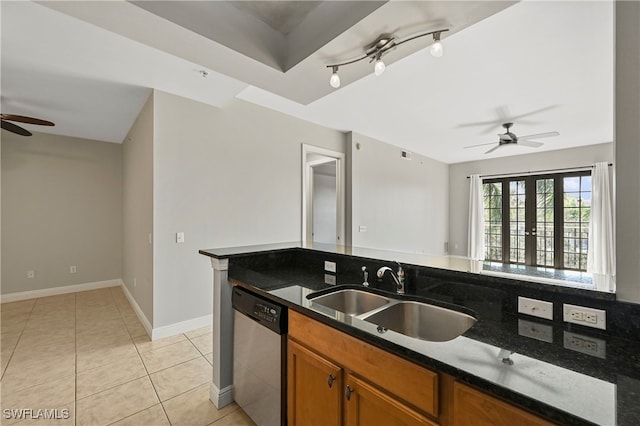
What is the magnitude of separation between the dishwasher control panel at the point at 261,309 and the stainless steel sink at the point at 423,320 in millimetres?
477

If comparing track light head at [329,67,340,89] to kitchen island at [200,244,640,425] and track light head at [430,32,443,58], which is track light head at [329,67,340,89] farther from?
kitchen island at [200,244,640,425]

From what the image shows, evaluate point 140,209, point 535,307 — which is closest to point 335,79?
point 535,307

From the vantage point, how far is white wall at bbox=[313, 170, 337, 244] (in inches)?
225

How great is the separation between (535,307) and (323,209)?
4.79m

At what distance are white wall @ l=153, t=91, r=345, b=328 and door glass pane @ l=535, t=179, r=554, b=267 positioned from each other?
5.74m

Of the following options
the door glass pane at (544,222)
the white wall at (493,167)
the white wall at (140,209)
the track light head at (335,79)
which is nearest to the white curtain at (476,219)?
the white wall at (493,167)

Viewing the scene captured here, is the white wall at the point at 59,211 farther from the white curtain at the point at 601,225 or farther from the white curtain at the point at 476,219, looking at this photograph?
the white curtain at the point at 601,225

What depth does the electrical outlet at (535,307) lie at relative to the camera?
113 cm

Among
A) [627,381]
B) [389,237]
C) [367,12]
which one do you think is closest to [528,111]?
[389,237]

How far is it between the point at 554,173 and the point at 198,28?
7481 mm

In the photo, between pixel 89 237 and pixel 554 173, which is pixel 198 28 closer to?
pixel 89 237

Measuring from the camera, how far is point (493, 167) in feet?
22.8

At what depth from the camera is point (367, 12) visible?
1.50 m

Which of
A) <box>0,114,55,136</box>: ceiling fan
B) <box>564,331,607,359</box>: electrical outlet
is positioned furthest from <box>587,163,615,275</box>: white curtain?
<box>0,114,55,136</box>: ceiling fan
